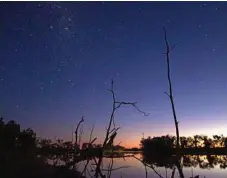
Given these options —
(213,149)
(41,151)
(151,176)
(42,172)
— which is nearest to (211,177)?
(151,176)

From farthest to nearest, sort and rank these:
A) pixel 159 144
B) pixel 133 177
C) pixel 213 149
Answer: pixel 213 149
pixel 159 144
pixel 133 177

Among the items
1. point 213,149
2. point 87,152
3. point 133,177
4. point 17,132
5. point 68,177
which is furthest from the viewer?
point 213,149

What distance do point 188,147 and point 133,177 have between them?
117 metres

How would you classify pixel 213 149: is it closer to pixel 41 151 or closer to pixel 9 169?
pixel 41 151

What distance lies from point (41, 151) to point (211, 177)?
18744 mm

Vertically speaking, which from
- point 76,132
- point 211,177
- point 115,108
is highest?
point 115,108

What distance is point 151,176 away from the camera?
32344mm

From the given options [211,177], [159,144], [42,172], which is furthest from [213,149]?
[42,172]

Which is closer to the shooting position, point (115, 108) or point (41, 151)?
point (115, 108)

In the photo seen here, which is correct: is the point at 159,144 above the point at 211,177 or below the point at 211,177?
above

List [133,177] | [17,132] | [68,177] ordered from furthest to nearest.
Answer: [17,132] < [133,177] < [68,177]

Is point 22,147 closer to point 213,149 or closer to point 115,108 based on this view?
point 115,108

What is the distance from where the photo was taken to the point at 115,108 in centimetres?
848

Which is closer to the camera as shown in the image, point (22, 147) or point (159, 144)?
point (22, 147)
